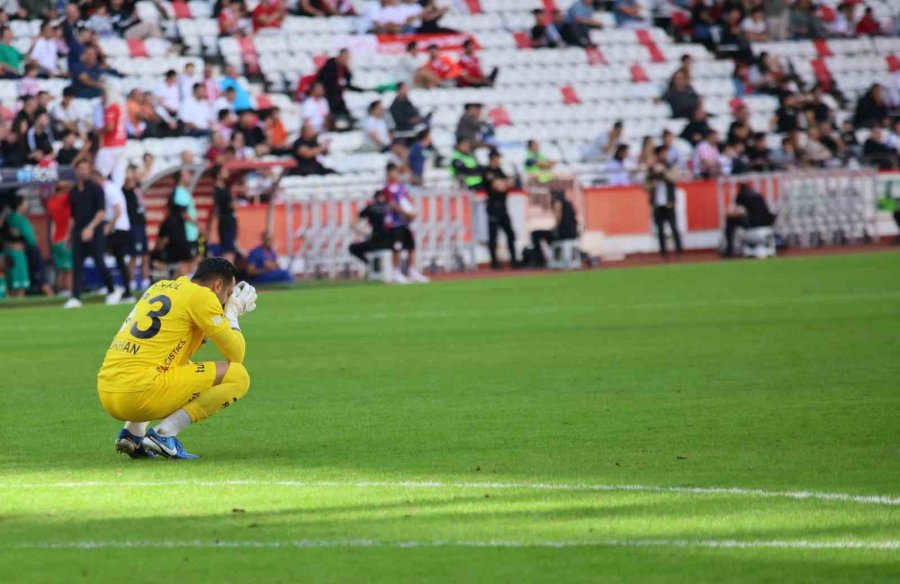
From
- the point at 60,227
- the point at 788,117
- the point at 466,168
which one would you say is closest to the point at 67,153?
the point at 60,227

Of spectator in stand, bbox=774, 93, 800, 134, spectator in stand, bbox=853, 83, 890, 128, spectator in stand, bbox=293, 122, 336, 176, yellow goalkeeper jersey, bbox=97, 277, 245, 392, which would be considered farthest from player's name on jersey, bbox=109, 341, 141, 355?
spectator in stand, bbox=853, 83, 890, 128

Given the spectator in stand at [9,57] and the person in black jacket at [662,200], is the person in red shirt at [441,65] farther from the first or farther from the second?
the spectator in stand at [9,57]

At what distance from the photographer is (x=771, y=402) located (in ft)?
38.0

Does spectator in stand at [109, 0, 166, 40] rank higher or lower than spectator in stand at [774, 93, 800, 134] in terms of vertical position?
higher

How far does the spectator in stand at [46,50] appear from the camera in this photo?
95.7 feet

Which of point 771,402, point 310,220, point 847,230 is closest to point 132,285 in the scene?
point 310,220

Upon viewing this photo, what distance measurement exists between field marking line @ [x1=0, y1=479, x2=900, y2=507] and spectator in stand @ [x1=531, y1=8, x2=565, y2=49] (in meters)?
29.6

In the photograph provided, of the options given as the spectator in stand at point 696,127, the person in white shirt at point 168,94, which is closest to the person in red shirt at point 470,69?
the spectator in stand at point 696,127

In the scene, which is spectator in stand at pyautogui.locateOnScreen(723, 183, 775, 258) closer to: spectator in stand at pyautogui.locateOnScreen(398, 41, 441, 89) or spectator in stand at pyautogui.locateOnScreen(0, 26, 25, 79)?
spectator in stand at pyautogui.locateOnScreen(398, 41, 441, 89)

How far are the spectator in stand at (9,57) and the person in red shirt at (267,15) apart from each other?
17.2 feet

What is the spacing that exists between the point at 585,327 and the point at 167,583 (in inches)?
488

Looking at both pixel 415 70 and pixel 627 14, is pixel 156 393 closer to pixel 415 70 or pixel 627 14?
pixel 415 70

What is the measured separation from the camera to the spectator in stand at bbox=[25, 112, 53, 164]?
26.1 m

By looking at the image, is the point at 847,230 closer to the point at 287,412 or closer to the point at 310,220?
the point at 310,220
